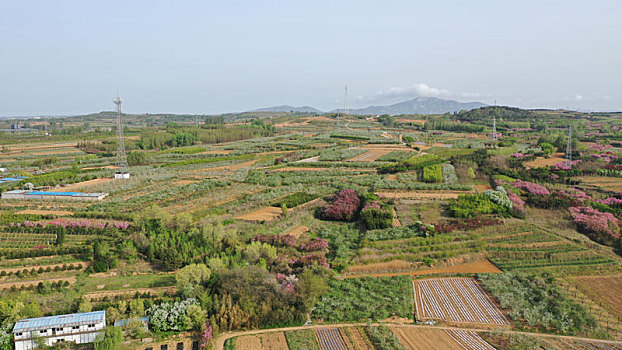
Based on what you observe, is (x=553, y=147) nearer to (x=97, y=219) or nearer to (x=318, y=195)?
(x=318, y=195)

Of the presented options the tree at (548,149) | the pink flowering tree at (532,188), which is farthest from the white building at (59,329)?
the tree at (548,149)

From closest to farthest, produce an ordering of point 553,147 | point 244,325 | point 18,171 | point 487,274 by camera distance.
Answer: point 244,325 → point 487,274 → point 18,171 → point 553,147

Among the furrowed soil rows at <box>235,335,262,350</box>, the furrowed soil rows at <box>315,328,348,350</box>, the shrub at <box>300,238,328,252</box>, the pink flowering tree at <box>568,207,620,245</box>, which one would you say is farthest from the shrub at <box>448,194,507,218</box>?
the furrowed soil rows at <box>235,335,262,350</box>

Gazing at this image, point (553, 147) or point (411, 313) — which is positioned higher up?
point (553, 147)

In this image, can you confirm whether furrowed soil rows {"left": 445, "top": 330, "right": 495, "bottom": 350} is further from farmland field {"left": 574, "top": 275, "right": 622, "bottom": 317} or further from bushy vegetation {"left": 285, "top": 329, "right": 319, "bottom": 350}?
farmland field {"left": 574, "top": 275, "right": 622, "bottom": 317}

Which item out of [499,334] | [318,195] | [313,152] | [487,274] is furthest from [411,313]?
[313,152]

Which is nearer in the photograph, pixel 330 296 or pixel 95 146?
pixel 330 296

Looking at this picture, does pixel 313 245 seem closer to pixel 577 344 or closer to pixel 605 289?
pixel 577 344
